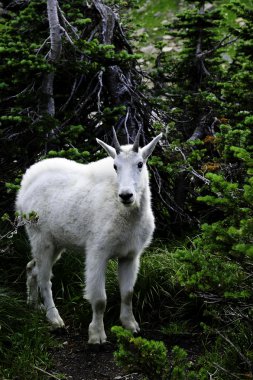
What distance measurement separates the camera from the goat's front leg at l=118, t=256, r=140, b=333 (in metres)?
6.10

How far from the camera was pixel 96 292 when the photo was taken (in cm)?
583

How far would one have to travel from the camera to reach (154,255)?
739 cm

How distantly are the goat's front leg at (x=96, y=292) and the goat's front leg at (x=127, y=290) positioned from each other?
0.33 meters

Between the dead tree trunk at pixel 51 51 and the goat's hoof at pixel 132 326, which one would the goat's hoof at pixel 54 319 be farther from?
the dead tree trunk at pixel 51 51

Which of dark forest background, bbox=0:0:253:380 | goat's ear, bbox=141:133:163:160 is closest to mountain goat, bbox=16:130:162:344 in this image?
goat's ear, bbox=141:133:163:160

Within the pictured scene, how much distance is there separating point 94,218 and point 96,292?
0.82m

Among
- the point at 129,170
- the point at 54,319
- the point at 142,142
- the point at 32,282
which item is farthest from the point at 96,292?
the point at 142,142

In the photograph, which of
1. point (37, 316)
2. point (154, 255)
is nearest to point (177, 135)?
point (154, 255)

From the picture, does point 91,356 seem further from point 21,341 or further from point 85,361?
point 21,341

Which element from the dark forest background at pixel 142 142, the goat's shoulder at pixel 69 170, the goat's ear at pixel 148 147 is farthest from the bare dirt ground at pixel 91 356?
the goat's ear at pixel 148 147

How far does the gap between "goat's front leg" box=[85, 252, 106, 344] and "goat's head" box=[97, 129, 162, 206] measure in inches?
32.2

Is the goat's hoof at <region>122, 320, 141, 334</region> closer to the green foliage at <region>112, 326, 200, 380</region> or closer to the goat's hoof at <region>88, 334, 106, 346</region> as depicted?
the goat's hoof at <region>88, 334, 106, 346</region>

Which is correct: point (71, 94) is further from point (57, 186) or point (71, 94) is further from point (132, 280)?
point (132, 280)

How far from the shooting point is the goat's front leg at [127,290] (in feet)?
20.0
